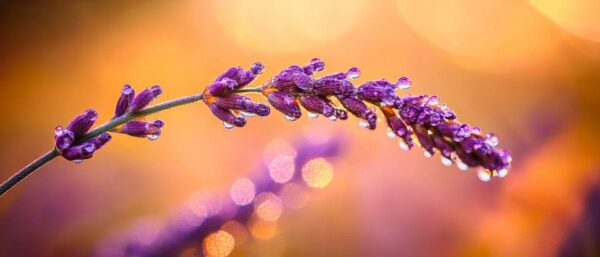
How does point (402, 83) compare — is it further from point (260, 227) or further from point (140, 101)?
point (260, 227)

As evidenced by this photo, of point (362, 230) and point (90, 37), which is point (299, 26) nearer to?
point (90, 37)

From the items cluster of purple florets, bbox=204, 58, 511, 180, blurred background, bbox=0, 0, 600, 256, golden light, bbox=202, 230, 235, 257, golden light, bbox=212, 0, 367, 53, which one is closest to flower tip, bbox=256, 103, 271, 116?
cluster of purple florets, bbox=204, 58, 511, 180

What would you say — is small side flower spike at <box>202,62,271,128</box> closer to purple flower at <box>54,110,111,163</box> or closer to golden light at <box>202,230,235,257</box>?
purple flower at <box>54,110,111,163</box>

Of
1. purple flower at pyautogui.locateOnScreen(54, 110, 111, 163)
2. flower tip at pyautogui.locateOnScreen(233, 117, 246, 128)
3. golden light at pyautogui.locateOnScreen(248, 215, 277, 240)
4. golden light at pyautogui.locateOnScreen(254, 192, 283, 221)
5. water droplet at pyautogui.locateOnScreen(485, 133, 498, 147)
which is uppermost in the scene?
water droplet at pyautogui.locateOnScreen(485, 133, 498, 147)

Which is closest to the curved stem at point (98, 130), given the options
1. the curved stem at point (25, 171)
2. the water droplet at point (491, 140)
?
the curved stem at point (25, 171)

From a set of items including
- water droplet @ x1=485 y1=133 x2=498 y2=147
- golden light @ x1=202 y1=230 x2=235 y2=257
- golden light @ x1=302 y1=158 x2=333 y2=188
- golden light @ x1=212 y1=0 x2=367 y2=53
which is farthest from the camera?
golden light @ x1=212 y1=0 x2=367 y2=53

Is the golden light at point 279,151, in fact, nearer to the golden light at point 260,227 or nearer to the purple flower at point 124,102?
the golden light at point 260,227
